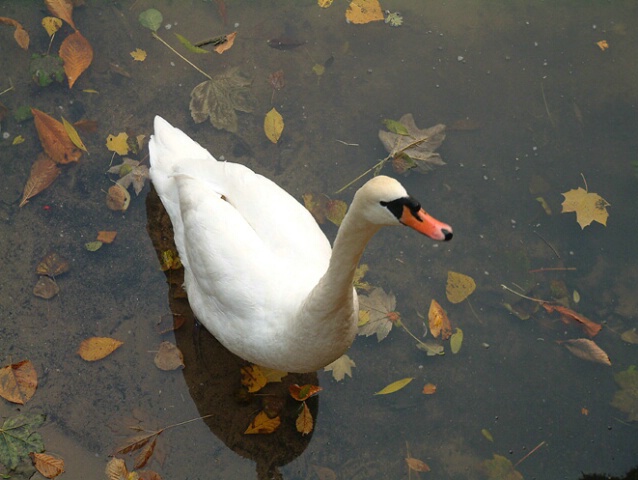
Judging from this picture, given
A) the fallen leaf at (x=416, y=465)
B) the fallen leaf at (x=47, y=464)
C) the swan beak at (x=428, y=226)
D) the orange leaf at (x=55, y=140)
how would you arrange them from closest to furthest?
the swan beak at (x=428, y=226), the fallen leaf at (x=47, y=464), the fallen leaf at (x=416, y=465), the orange leaf at (x=55, y=140)

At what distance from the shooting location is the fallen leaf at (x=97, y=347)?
4.00 meters

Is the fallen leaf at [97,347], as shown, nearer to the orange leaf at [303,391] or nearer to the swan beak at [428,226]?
the orange leaf at [303,391]

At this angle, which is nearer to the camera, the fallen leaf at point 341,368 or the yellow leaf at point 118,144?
the fallen leaf at point 341,368

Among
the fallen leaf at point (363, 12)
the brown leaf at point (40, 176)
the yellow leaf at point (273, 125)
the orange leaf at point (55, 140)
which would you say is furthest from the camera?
the fallen leaf at point (363, 12)

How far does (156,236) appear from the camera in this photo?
4340mm

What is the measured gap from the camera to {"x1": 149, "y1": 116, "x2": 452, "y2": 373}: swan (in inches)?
124

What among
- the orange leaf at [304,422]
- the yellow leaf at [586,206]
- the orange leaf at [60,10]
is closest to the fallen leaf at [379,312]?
the orange leaf at [304,422]

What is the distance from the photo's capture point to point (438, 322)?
4.18 metres

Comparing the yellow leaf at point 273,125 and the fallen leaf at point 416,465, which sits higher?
the yellow leaf at point 273,125

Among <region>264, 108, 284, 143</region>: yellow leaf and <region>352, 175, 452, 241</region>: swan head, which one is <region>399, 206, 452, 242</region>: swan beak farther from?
<region>264, 108, 284, 143</region>: yellow leaf

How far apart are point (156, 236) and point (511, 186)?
2.35 metres

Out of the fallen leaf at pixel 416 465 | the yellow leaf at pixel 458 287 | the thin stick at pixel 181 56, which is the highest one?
the thin stick at pixel 181 56

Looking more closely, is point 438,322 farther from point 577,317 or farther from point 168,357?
point 168,357

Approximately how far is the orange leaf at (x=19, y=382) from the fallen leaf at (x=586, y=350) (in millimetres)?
3126
